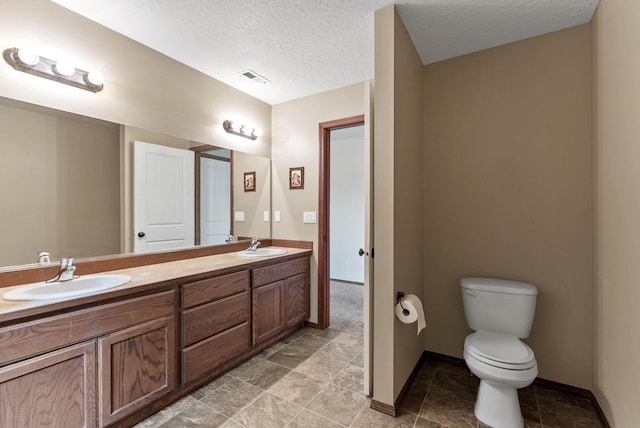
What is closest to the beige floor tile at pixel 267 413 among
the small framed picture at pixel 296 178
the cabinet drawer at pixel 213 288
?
the cabinet drawer at pixel 213 288

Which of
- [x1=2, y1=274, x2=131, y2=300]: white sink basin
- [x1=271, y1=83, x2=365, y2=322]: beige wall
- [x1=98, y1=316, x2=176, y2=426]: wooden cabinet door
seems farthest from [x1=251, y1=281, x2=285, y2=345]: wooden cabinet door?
[x1=2, y1=274, x2=131, y2=300]: white sink basin

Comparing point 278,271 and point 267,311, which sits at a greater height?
point 278,271

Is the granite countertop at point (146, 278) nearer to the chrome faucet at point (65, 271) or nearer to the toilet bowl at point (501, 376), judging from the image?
the chrome faucet at point (65, 271)

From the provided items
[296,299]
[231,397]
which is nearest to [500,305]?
[296,299]

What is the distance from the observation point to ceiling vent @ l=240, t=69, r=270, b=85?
256cm

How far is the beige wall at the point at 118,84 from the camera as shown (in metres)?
1.61

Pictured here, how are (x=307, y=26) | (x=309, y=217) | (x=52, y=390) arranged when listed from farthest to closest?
(x=309, y=217)
(x=307, y=26)
(x=52, y=390)

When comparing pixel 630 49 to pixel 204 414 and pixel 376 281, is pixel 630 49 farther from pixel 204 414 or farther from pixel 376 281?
pixel 204 414

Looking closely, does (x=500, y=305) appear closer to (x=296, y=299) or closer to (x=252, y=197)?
(x=296, y=299)

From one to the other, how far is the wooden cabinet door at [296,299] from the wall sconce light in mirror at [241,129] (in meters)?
1.54

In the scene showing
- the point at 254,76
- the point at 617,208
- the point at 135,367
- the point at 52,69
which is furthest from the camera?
the point at 254,76

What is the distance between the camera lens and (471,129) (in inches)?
87.9

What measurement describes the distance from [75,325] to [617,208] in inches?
108

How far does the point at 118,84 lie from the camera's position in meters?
2.01
